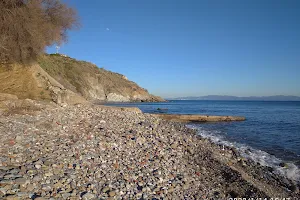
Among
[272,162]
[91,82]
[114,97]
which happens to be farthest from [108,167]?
[114,97]

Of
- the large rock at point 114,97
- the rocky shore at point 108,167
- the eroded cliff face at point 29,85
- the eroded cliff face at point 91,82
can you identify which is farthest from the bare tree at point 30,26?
the large rock at point 114,97

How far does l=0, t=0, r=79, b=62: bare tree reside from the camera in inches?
514

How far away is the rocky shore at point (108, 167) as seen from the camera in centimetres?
569

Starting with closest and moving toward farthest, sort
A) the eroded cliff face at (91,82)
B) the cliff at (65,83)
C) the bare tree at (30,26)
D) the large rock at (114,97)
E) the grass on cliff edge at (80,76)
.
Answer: the bare tree at (30,26) → the cliff at (65,83) → the grass on cliff edge at (80,76) → the eroded cliff face at (91,82) → the large rock at (114,97)

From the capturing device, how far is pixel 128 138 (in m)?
10.8

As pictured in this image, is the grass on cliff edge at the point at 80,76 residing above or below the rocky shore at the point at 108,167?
above

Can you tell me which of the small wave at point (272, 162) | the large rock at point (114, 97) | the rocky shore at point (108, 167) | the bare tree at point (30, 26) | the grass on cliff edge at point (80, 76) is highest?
the grass on cliff edge at point (80, 76)

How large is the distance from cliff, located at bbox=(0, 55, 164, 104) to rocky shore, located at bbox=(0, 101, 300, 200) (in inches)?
220

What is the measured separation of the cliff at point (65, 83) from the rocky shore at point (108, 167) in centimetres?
560

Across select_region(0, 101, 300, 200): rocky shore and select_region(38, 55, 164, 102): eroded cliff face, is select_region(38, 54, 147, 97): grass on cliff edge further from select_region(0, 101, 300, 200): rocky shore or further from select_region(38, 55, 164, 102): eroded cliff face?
select_region(0, 101, 300, 200): rocky shore

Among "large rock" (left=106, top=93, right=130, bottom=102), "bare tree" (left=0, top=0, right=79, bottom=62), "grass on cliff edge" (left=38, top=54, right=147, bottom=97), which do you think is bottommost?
"large rock" (left=106, top=93, right=130, bottom=102)

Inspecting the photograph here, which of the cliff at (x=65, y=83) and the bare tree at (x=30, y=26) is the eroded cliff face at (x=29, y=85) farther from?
the bare tree at (x=30, y=26)

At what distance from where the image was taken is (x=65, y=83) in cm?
5497

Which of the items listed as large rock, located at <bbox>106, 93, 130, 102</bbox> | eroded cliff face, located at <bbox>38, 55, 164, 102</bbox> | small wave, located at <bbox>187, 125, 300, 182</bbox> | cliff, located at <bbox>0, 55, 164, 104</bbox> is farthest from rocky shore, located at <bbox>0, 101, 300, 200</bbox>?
large rock, located at <bbox>106, 93, 130, 102</bbox>
